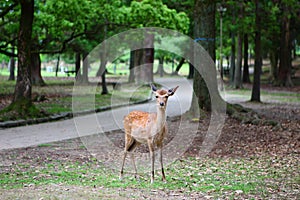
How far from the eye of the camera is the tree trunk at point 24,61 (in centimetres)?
1795

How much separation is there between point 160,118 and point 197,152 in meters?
4.49

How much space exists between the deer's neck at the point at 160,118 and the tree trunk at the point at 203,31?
1045cm

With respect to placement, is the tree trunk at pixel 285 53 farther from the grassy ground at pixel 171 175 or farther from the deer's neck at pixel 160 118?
the deer's neck at pixel 160 118

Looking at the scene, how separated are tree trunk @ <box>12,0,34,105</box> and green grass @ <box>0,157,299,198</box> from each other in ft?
26.7

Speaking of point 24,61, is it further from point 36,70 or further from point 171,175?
point 36,70

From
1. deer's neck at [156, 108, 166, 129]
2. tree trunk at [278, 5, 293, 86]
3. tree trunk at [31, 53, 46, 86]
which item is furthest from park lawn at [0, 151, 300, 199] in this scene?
tree trunk at [278, 5, 293, 86]

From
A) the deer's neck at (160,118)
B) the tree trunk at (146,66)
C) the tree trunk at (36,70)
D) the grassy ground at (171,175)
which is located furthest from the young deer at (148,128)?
the tree trunk at (36,70)

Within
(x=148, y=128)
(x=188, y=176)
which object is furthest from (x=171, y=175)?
(x=148, y=128)

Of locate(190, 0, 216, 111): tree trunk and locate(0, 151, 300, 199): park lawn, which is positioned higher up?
locate(190, 0, 216, 111): tree trunk

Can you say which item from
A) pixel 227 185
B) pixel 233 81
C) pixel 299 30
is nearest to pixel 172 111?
pixel 227 185

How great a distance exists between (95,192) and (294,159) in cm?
522

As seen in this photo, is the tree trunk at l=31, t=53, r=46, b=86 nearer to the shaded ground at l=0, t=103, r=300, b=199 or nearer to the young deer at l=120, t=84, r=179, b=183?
the shaded ground at l=0, t=103, r=300, b=199

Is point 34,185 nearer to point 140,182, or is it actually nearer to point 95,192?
point 95,192

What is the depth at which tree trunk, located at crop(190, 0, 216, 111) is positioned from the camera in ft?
60.1
